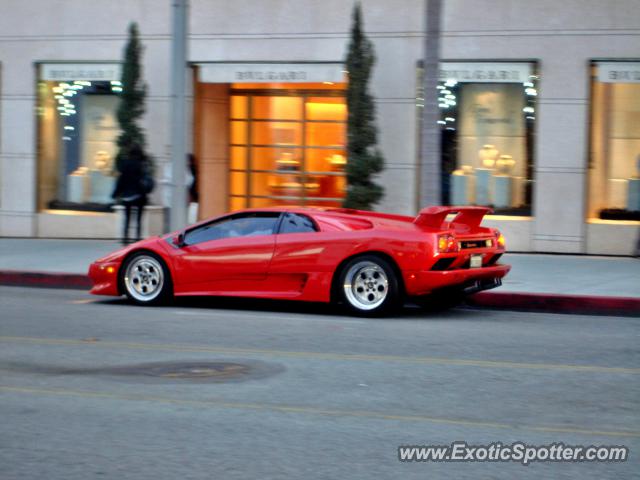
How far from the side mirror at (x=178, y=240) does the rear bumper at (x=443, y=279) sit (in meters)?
2.84

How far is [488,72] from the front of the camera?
18.6 m

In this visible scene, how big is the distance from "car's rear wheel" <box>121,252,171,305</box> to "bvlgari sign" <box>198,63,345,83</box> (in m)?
7.95

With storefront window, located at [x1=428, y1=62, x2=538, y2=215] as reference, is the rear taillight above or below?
below

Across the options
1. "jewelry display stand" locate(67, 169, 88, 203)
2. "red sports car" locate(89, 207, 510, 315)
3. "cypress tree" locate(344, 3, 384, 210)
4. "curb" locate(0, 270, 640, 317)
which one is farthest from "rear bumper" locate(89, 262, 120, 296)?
"jewelry display stand" locate(67, 169, 88, 203)

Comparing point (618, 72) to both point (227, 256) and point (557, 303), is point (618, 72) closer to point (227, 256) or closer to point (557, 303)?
point (557, 303)

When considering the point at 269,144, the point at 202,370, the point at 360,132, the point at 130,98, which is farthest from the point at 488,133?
the point at 202,370

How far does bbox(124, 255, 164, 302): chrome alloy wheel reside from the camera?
12.7 metres

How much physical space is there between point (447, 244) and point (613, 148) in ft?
25.7

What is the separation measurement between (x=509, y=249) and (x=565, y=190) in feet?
4.72

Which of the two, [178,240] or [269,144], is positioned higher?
[269,144]

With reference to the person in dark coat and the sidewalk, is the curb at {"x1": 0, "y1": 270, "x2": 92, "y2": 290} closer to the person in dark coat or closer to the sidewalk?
the sidewalk

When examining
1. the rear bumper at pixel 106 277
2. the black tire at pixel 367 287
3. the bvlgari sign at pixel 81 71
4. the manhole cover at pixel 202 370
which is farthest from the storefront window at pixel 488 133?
the manhole cover at pixel 202 370

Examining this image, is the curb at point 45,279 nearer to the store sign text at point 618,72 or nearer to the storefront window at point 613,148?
the storefront window at point 613,148

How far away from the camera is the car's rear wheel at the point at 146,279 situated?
12.6 m
